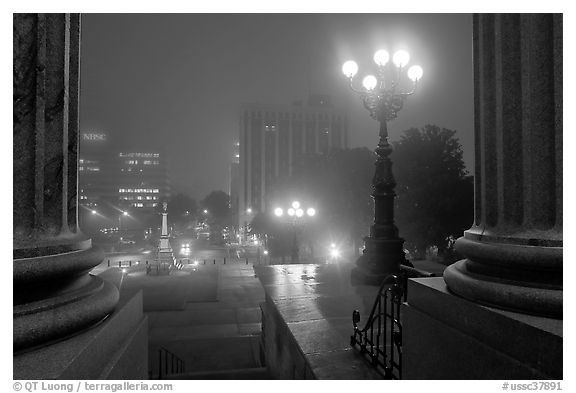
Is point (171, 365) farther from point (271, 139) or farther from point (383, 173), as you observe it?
point (271, 139)

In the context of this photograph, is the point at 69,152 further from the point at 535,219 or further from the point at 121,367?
the point at 535,219

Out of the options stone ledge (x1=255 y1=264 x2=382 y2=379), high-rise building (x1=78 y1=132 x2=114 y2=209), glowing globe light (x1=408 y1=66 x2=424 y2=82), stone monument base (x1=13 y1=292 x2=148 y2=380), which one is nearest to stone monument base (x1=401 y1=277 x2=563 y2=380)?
stone ledge (x1=255 y1=264 x2=382 y2=379)

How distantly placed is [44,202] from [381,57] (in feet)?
33.9

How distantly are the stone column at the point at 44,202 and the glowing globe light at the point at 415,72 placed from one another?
1026 centimetres

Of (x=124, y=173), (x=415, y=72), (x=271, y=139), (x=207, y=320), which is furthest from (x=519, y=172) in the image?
(x=124, y=173)

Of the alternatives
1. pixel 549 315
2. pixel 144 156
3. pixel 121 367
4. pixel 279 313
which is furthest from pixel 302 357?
pixel 144 156

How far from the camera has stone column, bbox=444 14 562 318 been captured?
259 cm

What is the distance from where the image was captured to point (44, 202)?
2.72m

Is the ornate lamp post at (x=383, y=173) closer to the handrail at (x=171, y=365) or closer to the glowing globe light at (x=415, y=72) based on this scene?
the glowing globe light at (x=415, y=72)

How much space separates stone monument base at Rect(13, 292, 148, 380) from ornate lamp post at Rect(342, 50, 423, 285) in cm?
Answer: 768

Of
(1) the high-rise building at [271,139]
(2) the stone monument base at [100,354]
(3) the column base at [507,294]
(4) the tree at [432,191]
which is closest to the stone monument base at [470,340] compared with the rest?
(3) the column base at [507,294]

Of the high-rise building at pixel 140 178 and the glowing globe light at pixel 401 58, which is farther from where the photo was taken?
the high-rise building at pixel 140 178

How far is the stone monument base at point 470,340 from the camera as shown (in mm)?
2314
